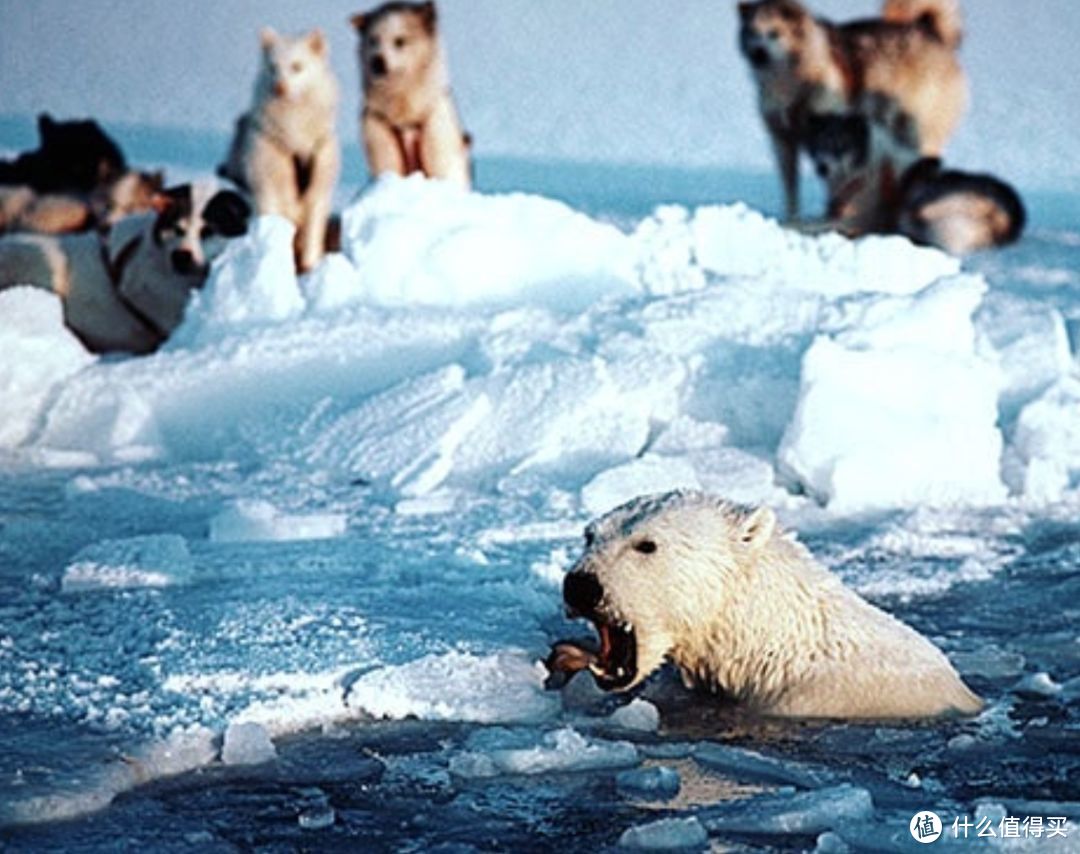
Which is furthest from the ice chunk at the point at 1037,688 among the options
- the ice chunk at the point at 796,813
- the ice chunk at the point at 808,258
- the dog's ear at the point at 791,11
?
the dog's ear at the point at 791,11

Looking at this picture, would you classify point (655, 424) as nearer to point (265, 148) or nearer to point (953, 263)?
point (953, 263)

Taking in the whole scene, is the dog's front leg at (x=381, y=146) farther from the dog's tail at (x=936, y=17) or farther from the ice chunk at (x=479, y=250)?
the ice chunk at (x=479, y=250)

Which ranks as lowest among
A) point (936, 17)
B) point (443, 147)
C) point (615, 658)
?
point (615, 658)

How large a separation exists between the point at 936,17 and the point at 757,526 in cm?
1062

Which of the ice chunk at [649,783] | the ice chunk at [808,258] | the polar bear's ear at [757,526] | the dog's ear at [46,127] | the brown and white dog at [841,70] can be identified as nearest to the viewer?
the ice chunk at [649,783]

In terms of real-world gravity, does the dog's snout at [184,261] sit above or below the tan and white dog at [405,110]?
below

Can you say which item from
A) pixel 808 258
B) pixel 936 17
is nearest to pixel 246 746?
pixel 808 258

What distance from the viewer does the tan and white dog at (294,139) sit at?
1070 centimetres

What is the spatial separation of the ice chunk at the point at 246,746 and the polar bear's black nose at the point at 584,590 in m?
0.64

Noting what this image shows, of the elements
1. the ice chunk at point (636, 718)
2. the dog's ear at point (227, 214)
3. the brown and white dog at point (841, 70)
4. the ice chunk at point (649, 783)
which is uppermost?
the brown and white dog at point (841, 70)

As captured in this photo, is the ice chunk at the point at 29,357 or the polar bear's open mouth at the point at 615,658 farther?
the ice chunk at the point at 29,357

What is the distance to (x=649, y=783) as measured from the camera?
3770mm

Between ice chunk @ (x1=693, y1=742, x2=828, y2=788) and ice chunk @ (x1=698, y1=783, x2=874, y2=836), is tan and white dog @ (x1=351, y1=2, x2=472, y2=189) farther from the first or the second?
ice chunk @ (x1=698, y1=783, x2=874, y2=836)

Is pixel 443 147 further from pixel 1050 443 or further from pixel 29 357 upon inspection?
pixel 1050 443
